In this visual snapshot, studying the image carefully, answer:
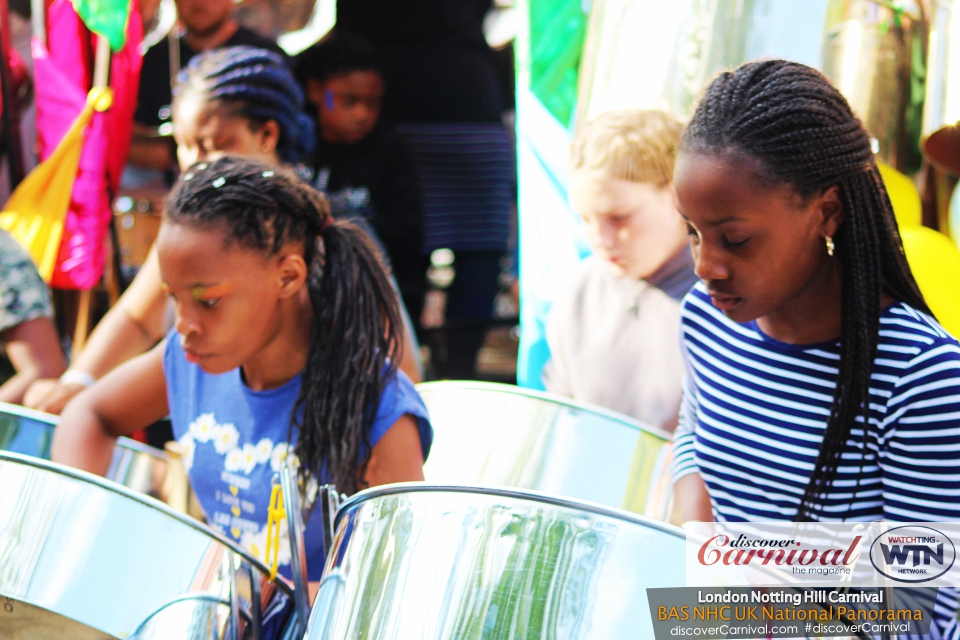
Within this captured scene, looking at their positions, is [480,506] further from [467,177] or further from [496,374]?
[496,374]

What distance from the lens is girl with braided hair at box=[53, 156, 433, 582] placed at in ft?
3.67

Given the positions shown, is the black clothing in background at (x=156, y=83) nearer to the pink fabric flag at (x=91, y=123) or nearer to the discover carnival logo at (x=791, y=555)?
the pink fabric flag at (x=91, y=123)

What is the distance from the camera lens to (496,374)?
121 inches

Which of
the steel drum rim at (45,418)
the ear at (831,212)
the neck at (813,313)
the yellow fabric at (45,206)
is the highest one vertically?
the yellow fabric at (45,206)

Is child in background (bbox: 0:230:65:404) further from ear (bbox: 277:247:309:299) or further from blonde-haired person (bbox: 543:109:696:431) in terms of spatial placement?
blonde-haired person (bbox: 543:109:696:431)

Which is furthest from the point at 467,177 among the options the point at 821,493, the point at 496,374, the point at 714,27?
the point at 821,493

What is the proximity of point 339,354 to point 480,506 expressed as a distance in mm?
424

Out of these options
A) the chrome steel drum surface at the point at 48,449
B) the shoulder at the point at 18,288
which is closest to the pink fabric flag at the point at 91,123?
the shoulder at the point at 18,288

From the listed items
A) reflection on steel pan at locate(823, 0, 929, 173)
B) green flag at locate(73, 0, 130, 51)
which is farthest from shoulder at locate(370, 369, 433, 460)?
green flag at locate(73, 0, 130, 51)

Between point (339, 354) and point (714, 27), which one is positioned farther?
point (714, 27)

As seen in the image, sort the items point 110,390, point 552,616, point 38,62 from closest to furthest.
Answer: point 552,616
point 110,390
point 38,62

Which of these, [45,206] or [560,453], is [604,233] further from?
[45,206]

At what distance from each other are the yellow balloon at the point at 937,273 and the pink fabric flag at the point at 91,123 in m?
1.57

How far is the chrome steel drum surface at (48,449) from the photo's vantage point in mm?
1253
